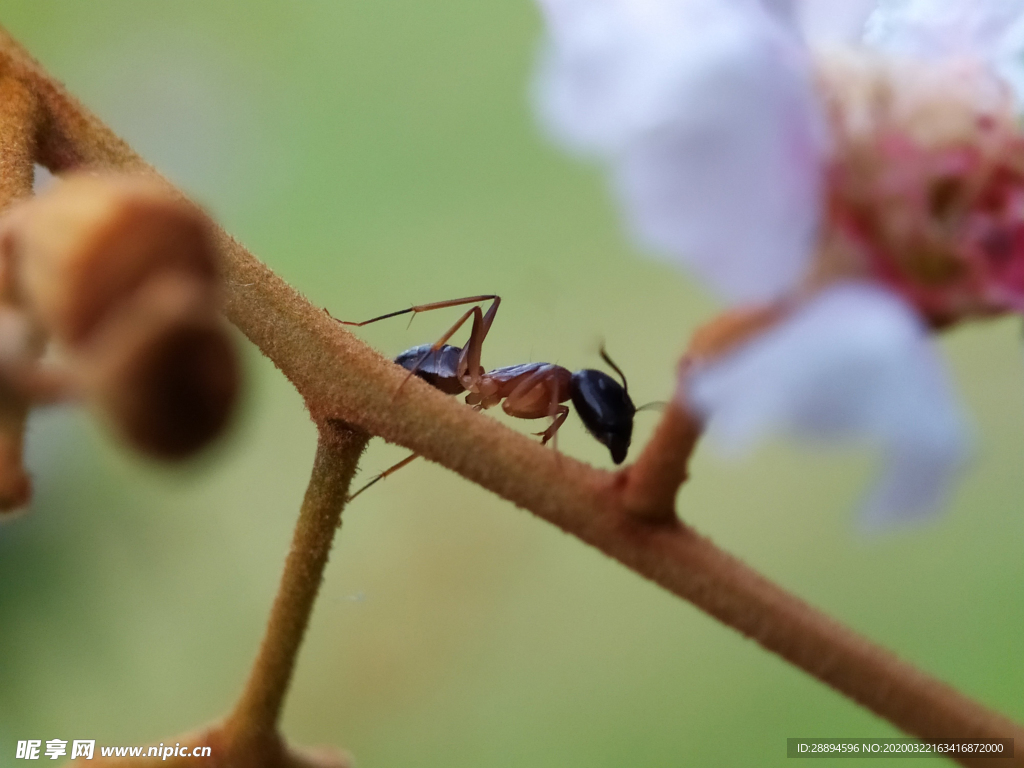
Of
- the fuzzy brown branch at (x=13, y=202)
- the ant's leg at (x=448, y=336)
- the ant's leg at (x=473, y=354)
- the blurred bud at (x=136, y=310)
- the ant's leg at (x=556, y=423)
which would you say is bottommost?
the ant's leg at (x=556, y=423)

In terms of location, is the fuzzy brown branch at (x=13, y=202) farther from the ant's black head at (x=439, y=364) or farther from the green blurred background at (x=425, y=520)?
the green blurred background at (x=425, y=520)

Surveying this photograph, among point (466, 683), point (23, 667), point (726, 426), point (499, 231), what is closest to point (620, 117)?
point (726, 426)

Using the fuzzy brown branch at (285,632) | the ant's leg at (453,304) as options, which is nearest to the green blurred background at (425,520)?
the ant's leg at (453,304)

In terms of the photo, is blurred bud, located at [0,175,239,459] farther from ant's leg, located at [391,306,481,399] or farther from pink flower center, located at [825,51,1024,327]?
ant's leg, located at [391,306,481,399]

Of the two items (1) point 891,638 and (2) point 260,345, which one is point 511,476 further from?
(1) point 891,638

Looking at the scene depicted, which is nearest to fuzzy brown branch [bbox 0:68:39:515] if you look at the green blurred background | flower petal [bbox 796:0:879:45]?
flower petal [bbox 796:0:879:45]

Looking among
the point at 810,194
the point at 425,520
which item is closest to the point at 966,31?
the point at 810,194

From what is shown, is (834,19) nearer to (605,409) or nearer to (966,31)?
(966,31)
